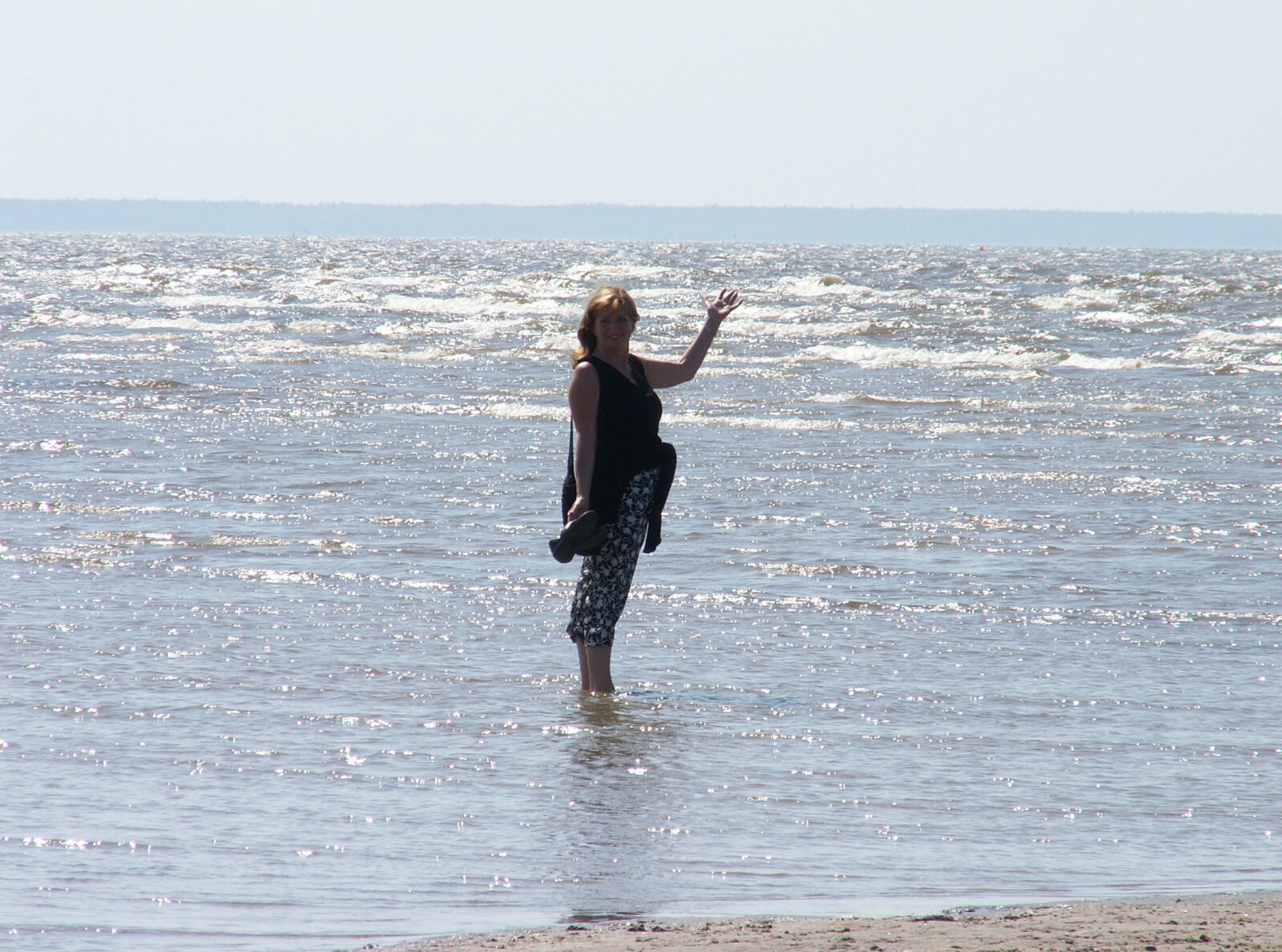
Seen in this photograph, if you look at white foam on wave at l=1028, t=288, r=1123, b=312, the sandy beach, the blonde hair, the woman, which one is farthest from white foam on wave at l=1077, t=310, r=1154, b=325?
the sandy beach

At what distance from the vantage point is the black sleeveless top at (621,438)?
5496 mm

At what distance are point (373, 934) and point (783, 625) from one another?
12.1 ft

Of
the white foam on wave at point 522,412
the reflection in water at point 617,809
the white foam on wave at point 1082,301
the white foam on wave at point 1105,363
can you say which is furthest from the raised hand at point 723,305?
the white foam on wave at point 1082,301

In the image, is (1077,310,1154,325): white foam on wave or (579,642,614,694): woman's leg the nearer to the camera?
(579,642,614,694): woman's leg

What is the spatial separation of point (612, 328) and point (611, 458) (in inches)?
19.3

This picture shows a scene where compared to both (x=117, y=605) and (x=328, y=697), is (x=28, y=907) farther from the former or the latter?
(x=117, y=605)

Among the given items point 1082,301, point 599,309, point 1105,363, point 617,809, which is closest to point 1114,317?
point 1082,301

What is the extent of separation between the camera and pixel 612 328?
5.41 metres

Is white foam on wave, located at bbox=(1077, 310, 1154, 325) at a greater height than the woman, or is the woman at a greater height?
white foam on wave, located at bbox=(1077, 310, 1154, 325)

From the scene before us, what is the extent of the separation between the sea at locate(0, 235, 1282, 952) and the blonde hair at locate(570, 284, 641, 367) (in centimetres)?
130

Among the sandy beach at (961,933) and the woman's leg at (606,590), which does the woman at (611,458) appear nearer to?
the woman's leg at (606,590)

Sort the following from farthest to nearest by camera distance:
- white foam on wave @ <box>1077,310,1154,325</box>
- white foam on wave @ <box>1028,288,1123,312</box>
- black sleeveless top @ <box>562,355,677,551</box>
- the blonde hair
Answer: white foam on wave @ <box>1028,288,1123,312</box>
white foam on wave @ <box>1077,310,1154,325</box>
black sleeveless top @ <box>562,355,677,551</box>
the blonde hair

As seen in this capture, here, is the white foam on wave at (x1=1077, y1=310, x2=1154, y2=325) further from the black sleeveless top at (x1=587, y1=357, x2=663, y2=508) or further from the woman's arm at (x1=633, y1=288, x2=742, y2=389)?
the black sleeveless top at (x1=587, y1=357, x2=663, y2=508)

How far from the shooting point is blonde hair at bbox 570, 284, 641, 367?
5.39 meters
